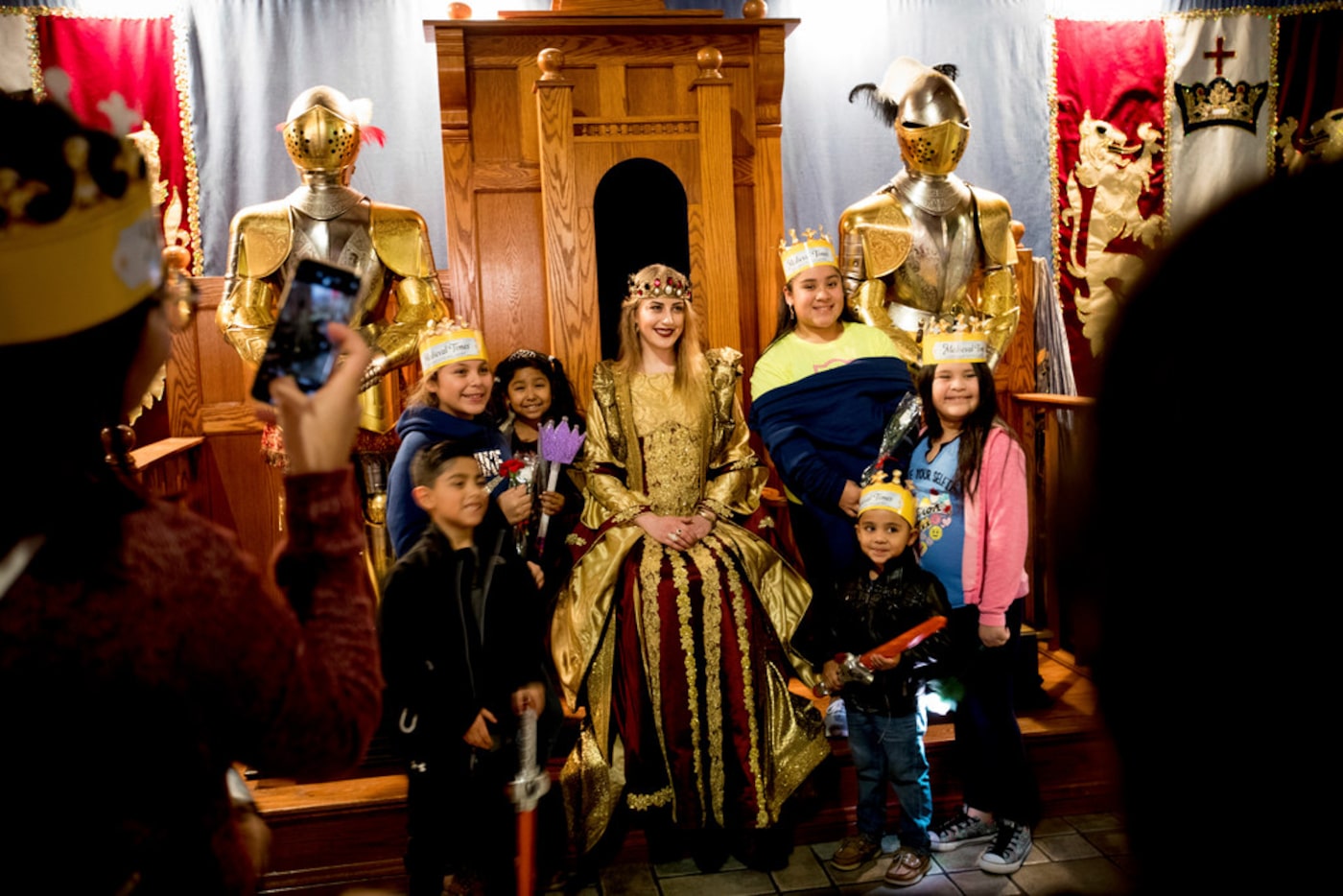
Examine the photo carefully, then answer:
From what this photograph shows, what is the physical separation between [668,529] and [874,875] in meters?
1.07

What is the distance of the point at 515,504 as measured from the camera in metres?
2.88

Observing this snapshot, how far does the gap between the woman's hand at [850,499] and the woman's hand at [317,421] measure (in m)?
2.14

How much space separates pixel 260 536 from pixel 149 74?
203 cm

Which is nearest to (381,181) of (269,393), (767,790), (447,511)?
(447,511)

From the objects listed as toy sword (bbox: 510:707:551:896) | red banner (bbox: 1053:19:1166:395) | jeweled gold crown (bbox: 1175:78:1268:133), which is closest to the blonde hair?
toy sword (bbox: 510:707:551:896)

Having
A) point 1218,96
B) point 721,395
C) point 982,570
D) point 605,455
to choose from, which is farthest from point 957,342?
point 1218,96

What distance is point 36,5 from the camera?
436 centimetres

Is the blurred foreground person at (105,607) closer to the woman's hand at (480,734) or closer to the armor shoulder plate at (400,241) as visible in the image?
the woman's hand at (480,734)

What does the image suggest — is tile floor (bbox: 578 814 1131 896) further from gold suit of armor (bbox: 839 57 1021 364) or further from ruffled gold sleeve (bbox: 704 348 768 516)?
gold suit of armor (bbox: 839 57 1021 364)

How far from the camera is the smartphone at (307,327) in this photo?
1.09 m

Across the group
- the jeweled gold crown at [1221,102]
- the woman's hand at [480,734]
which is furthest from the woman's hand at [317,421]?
the jeweled gold crown at [1221,102]

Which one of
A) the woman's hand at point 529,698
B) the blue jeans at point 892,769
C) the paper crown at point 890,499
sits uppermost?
the paper crown at point 890,499

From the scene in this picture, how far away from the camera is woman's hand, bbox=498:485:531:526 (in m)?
Result: 2.88

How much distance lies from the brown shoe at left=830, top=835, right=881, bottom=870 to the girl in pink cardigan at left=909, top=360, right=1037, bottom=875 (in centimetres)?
22
